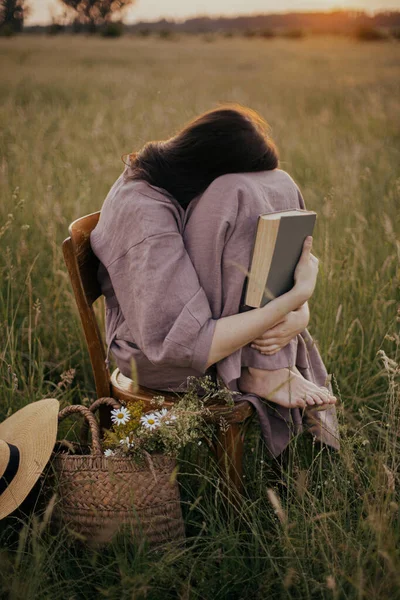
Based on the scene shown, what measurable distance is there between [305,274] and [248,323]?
303mm

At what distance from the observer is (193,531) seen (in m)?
2.09

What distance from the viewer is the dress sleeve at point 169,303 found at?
6.05 feet

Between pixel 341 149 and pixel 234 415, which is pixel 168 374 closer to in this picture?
pixel 234 415

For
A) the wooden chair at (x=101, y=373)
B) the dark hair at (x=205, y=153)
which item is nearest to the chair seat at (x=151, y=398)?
the wooden chair at (x=101, y=373)

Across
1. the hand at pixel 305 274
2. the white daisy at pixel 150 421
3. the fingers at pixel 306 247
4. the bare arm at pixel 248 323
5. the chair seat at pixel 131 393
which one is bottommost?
the chair seat at pixel 131 393

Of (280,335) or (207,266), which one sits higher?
(207,266)

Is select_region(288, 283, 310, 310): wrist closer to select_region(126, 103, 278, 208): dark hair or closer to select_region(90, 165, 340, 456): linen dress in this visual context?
select_region(90, 165, 340, 456): linen dress

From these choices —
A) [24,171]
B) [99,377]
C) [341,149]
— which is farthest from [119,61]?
[99,377]

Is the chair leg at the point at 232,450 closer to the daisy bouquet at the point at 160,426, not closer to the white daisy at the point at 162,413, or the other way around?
the daisy bouquet at the point at 160,426

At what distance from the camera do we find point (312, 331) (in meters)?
2.95

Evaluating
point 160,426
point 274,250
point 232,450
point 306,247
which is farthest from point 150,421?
point 306,247

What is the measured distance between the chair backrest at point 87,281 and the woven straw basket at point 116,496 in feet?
1.23

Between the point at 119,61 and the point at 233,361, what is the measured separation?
57.1 feet

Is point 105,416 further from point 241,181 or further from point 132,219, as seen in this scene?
point 241,181
